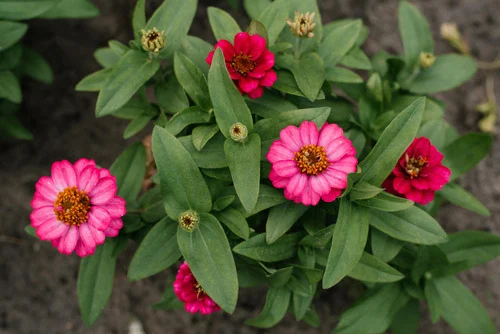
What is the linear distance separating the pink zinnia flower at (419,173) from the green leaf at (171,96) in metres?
0.81

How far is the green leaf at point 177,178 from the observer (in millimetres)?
1651

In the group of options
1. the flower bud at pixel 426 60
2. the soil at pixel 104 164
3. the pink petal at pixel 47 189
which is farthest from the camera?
the soil at pixel 104 164

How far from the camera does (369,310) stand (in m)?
2.09

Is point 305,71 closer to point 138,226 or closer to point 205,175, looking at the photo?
point 205,175

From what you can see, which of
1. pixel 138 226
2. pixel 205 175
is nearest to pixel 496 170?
pixel 205 175

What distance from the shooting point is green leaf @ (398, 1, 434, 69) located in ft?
7.66

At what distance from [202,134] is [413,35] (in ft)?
3.86

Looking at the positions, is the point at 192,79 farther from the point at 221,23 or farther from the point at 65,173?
the point at 65,173

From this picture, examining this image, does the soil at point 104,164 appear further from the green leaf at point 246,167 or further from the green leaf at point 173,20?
the green leaf at point 246,167

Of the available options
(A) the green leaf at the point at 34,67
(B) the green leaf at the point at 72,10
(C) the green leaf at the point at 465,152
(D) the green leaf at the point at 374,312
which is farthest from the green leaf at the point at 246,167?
(A) the green leaf at the point at 34,67

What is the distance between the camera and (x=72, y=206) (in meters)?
1.61

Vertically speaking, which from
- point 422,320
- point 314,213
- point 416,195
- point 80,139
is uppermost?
point 416,195

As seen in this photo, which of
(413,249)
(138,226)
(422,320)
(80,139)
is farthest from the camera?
(80,139)

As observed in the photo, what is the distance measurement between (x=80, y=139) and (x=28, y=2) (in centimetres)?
83
